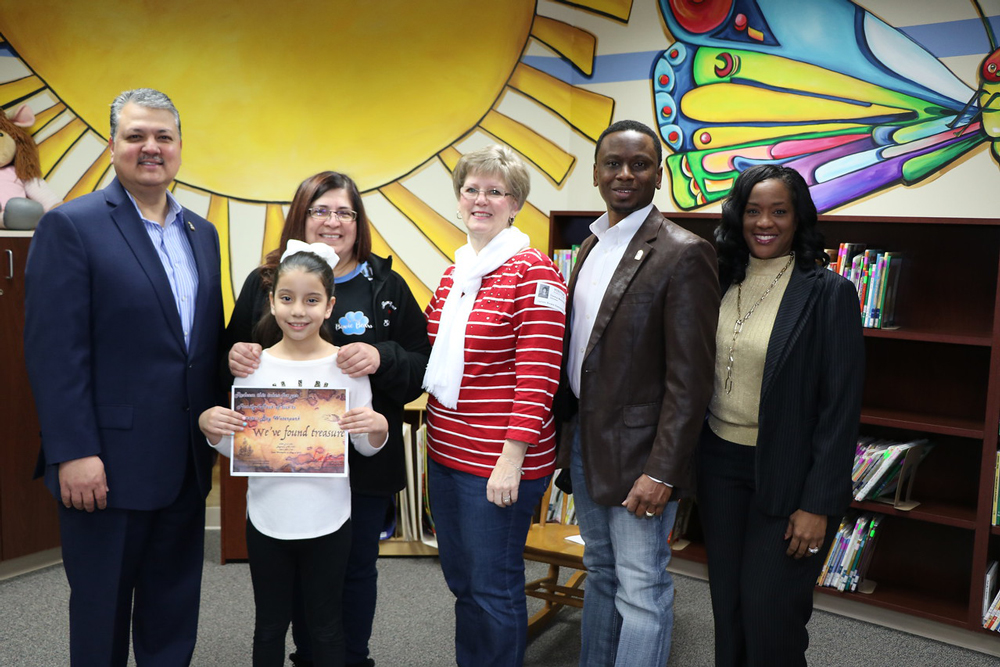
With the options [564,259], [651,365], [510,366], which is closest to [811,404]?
[651,365]

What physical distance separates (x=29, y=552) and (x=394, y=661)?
1.89 m

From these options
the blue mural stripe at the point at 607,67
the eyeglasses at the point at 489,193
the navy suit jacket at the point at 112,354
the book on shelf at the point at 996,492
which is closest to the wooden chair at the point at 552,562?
the eyeglasses at the point at 489,193

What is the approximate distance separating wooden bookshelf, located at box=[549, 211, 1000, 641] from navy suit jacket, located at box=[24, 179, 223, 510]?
8.35 feet

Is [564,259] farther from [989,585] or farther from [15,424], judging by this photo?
[15,424]

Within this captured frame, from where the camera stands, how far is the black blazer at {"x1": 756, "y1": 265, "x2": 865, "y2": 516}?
6.47 ft

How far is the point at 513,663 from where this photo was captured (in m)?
2.12

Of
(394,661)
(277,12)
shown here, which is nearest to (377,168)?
(277,12)

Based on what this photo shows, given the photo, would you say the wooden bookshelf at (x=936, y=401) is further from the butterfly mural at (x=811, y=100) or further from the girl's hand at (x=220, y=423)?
the girl's hand at (x=220, y=423)

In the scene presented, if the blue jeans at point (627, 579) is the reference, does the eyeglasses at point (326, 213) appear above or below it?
above

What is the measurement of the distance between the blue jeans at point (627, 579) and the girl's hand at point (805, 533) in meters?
0.30

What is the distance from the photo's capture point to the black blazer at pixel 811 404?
197 cm

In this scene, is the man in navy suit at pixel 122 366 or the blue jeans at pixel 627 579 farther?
the blue jeans at pixel 627 579

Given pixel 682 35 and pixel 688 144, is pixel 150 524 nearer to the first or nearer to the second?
pixel 688 144

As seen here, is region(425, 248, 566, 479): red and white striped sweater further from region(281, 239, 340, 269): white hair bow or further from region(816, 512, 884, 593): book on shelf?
region(816, 512, 884, 593): book on shelf
